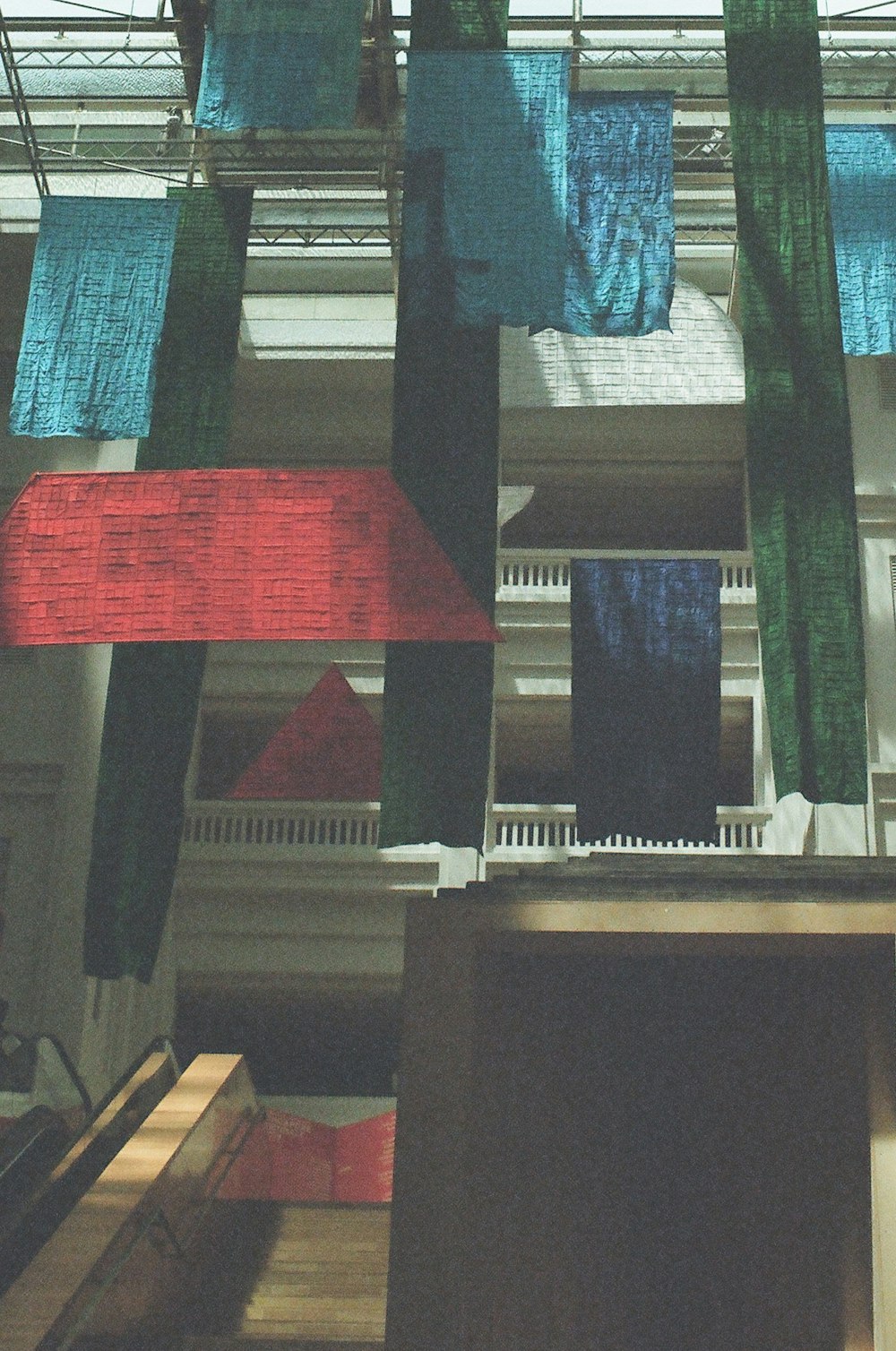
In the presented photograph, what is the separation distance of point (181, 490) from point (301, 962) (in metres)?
4.96

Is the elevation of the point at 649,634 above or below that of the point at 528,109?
below

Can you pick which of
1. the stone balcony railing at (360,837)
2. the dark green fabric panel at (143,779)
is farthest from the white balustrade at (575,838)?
the dark green fabric panel at (143,779)

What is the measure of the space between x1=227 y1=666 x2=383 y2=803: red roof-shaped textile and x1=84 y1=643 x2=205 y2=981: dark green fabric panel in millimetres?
937

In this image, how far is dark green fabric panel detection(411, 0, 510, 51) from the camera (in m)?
11.9

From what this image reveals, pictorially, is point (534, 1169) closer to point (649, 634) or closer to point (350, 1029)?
point (649, 634)

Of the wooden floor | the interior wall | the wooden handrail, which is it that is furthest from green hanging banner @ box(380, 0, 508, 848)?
the wooden floor

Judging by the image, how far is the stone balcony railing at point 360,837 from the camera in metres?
14.0

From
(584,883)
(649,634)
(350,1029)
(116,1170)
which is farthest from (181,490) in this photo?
(350,1029)

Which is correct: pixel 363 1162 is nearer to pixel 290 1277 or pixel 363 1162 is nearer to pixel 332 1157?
pixel 332 1157

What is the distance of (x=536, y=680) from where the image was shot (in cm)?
1501

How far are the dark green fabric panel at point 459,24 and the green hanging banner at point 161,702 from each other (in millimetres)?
2020

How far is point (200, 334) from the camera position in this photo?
11875 mm

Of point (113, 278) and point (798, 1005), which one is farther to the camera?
point (113, 278)

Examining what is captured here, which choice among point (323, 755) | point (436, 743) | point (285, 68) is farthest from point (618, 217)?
point (323, 755)
